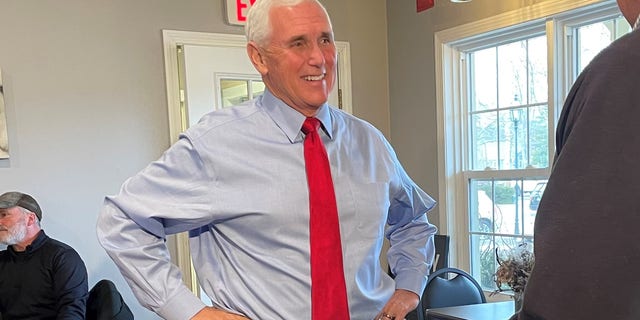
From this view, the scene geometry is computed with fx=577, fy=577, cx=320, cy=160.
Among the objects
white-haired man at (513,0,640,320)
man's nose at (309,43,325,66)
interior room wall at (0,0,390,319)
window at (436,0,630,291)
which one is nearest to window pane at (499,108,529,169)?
window at (436,0,630,291)

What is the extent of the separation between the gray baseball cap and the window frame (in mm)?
2201

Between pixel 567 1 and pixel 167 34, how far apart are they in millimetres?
2046

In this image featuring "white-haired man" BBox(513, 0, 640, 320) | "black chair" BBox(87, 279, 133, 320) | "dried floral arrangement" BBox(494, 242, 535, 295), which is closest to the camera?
"white-haired man" BBox(513, 0, 640, 320)

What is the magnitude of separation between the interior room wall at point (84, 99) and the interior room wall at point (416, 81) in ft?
3.90

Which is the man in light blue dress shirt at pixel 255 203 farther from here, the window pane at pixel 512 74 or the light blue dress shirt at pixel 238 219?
the window pane at pixel 512 74

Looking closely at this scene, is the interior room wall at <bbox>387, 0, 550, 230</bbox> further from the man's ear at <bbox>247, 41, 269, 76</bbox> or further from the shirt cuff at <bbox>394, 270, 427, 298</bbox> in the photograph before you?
the man's ear at <bbox>247, 41, 269, 76</bbox>

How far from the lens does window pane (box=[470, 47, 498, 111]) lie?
128 inches

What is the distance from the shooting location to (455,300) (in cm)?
266

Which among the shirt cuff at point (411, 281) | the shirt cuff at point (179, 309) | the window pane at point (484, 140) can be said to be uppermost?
the window pane at point (484, 140)

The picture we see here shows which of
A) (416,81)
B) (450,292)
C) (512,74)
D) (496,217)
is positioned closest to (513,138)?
(512,74)

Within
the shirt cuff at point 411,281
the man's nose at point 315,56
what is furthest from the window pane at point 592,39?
the man's nose at point 315,56

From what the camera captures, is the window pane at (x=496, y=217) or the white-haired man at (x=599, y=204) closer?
the white-haired man at (x=599, y=204)

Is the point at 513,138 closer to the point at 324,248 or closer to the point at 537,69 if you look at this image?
the point at 537,69

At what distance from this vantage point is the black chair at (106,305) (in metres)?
2.53
